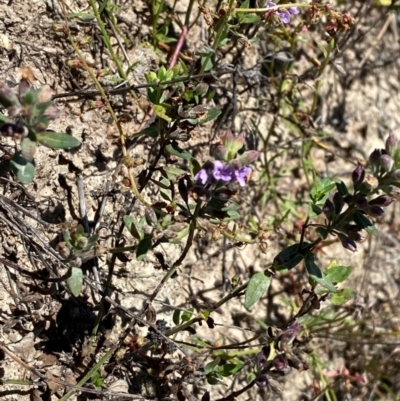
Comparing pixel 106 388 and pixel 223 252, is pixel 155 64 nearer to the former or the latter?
pixel 223 252

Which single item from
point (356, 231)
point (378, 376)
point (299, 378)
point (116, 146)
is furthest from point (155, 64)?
point (378, 376)

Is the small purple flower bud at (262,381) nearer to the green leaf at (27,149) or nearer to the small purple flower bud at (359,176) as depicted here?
the small purple flower bud at (359,176)

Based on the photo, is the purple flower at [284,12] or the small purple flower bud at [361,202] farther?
the purple flower at [284,12]

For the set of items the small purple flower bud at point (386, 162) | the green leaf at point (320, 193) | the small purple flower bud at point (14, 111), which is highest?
the small purple flower bud at point (386, 162)

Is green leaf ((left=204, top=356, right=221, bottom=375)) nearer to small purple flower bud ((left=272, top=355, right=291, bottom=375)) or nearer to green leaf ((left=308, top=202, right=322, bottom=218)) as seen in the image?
small purple flower bud ((left=272, top=355, right=291, bottom=375))

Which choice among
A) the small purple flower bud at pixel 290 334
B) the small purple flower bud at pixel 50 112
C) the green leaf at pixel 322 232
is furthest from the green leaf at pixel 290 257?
the small purple flower bud at pixel 50 112

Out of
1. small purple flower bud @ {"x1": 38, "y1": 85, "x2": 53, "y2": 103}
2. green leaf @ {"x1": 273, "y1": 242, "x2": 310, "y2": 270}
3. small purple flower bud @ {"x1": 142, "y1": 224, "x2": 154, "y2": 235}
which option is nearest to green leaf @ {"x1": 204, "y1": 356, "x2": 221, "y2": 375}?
green leaf @ {"x1": 273, "y1": 242, "x2": 310, "y2": 270}
